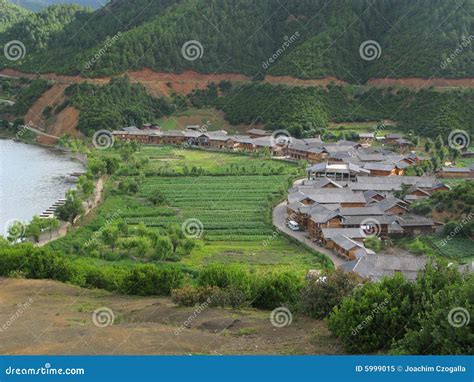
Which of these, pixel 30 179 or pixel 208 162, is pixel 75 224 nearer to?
pixel 30 179

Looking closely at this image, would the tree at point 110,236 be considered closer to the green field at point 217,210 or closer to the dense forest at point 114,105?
the green field at point 217,210

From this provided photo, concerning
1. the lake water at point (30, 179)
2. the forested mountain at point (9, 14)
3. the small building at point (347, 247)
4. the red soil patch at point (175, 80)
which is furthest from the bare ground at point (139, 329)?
the forested mountain at point (9, 14)

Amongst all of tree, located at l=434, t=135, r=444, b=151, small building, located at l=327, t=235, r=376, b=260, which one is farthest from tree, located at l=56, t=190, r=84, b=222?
tree, located at l=434, t=135, r=444, b=151

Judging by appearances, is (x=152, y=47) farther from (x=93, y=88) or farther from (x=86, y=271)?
(x=86, y=271)

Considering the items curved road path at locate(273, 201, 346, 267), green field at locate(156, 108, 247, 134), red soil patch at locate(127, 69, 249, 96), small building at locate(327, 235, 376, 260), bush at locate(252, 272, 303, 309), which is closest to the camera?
bush at locate(252, 272, 303, 309)

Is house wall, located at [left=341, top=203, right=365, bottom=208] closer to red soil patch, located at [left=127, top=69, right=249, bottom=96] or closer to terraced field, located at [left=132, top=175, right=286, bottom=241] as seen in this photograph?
terraced field, located at [left=132, top=175, right=286, bottom=241]

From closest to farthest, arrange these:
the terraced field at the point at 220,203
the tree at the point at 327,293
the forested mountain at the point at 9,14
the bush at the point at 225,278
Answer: the tree at the point at 327,293 < the bush at the point at 225,278 < the terraced field at the point at 220,203 < the forested mountain at the point at 9,14
